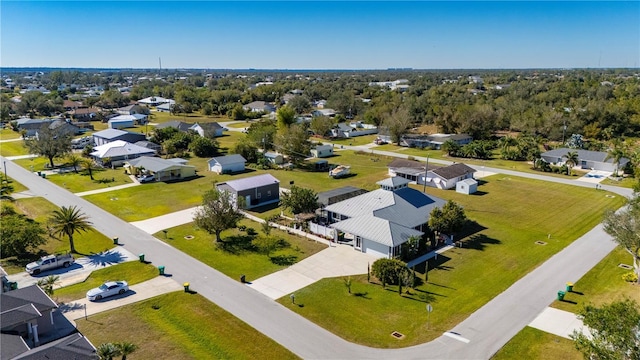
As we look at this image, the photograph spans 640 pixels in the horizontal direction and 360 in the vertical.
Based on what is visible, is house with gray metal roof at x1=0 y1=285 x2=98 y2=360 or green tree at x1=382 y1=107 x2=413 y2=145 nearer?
house with gray metal roof at x1=0 y1=285 x2=98 y2=360

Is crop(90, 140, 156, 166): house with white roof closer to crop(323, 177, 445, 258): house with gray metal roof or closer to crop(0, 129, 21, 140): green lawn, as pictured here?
crop(0, 129, 21, 140): green lawn

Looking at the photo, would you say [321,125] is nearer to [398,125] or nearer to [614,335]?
[398,125]

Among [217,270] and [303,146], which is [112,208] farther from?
[303,146]

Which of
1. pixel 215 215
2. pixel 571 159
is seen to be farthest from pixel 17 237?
pixel 571 159

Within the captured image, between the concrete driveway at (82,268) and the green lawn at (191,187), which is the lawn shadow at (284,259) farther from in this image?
the green lawn at (191,187)

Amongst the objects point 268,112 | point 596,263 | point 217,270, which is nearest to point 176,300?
point 217,270

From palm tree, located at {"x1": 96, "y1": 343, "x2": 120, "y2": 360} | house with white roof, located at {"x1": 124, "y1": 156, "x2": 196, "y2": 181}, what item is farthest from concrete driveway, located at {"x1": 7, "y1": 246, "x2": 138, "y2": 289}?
house with white roof, located at {"x1": 124, "y1": 156, "x2": 196, "y2": 181}
